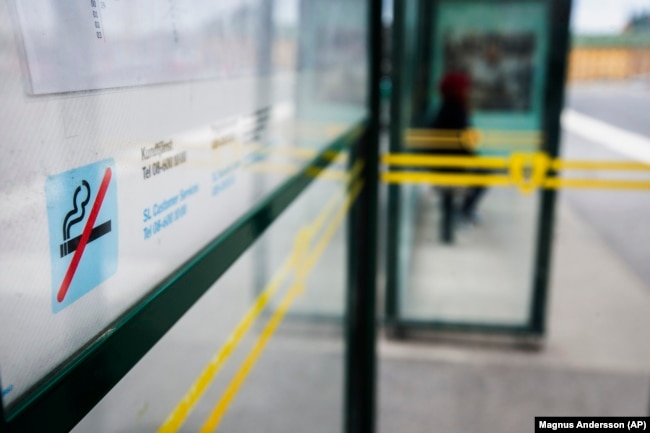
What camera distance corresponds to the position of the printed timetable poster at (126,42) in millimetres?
567

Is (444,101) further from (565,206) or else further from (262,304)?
(565,206)

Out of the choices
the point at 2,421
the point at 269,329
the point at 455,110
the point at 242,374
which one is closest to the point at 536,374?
the point at 455,110

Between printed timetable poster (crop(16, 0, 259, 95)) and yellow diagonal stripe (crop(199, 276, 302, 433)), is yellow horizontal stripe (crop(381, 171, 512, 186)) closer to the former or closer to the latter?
yellow diagonal stripe (crop(199, 276, 302, 433))

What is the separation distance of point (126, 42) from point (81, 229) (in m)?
0.22

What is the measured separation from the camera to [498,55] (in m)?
3.85

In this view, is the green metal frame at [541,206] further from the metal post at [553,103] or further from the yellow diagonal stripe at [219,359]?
the yellow diagonal stripe at [219,359]

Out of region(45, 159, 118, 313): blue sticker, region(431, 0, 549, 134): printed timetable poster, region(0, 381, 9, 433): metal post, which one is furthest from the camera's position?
region(431, 0, 549, 134): printed timetable poster

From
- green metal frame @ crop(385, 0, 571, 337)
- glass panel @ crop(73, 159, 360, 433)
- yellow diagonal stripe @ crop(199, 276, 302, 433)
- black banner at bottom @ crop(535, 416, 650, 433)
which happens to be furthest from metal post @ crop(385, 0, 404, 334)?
yellow diagonal stripe @ crop(199, 276, 302, 433)

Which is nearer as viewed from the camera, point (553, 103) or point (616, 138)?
point (553, 103)

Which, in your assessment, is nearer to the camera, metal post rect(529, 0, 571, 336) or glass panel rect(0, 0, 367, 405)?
glass panel rect(0, 0, 367, 405)

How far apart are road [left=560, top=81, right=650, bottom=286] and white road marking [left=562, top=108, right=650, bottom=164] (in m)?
0.02

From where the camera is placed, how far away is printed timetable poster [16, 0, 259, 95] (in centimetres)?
57

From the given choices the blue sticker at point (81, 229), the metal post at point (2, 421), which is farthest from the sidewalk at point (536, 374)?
the metal post at point (2, 421)

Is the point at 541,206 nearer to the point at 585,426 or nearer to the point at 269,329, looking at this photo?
the point at 585,426
